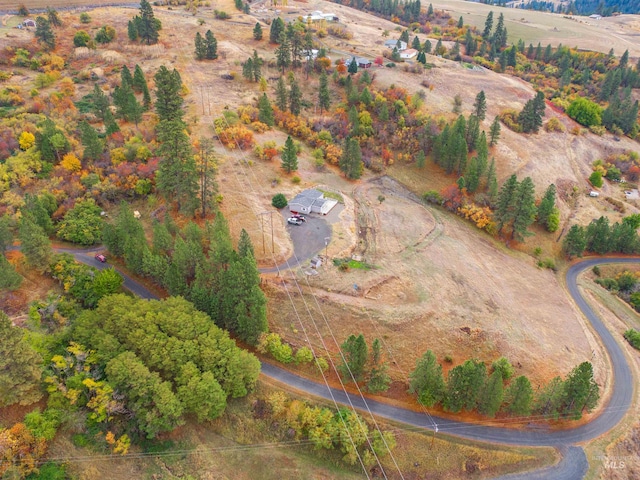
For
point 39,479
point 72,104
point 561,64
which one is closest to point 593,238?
point 39,479

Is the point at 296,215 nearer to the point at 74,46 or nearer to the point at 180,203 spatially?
the point at 180,203

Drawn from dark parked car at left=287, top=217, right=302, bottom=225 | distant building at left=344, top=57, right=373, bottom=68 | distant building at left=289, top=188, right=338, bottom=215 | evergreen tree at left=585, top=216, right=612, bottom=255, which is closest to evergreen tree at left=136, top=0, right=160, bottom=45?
distant building at left=344, top=57, right=373, bottom=68

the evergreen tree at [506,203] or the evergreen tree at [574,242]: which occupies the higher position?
the evergreen tree at [506,203]

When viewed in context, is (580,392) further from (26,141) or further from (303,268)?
(26,141)

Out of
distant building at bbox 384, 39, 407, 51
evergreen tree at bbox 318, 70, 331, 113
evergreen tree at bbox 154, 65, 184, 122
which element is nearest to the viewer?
evergreen tree at bbox 154, 65, 184, 122

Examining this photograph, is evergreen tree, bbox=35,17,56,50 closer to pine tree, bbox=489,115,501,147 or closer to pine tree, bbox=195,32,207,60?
pine tree, bbox=195,32,207,60

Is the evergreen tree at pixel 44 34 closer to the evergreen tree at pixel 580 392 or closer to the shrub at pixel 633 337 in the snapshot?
the evergreen tree at pixel 580 392

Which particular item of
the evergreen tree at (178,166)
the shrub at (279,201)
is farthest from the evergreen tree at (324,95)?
the evergreen tree at (178,166)
